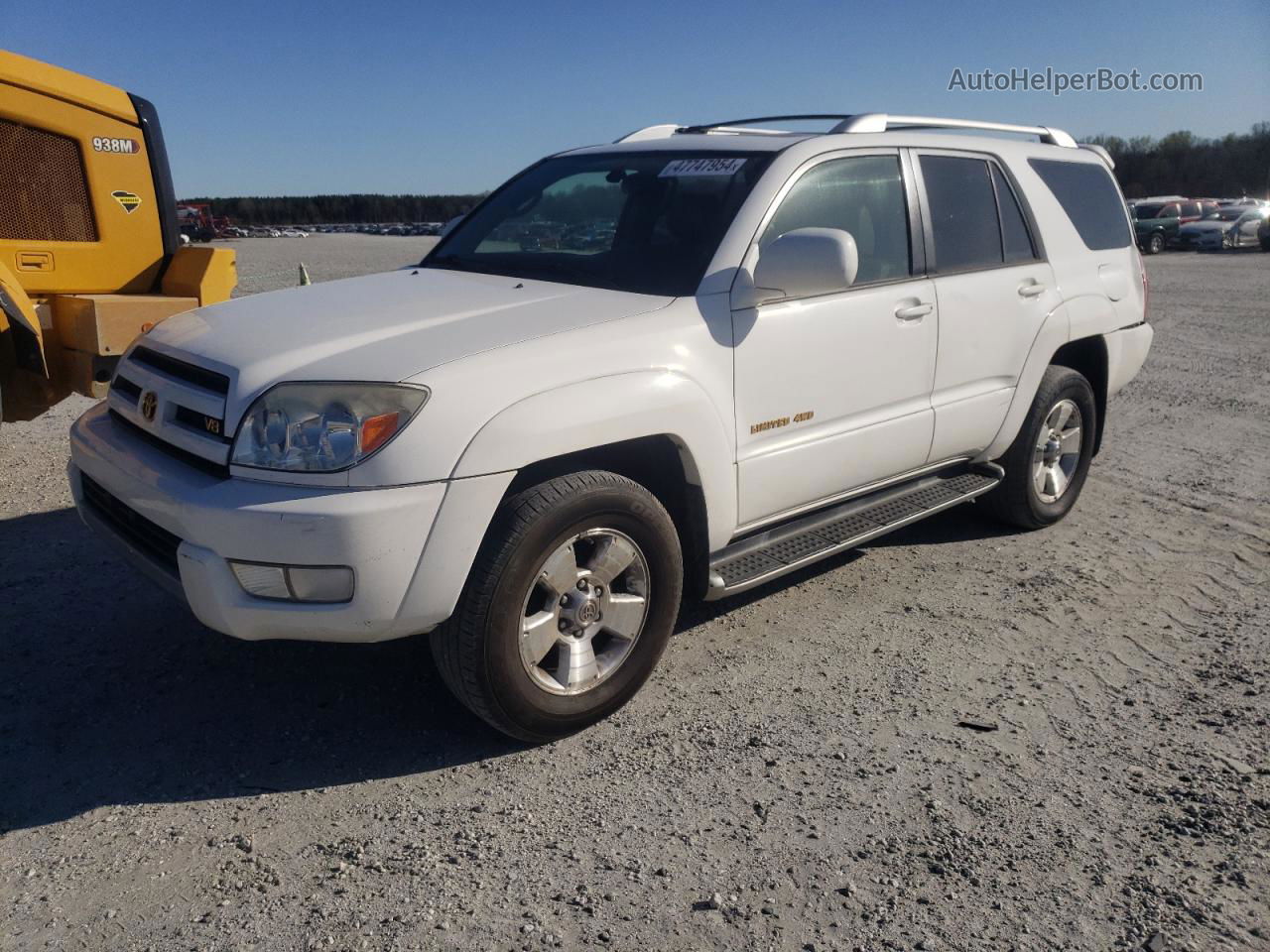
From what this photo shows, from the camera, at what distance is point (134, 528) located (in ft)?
11.1

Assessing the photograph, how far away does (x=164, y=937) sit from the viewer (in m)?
2.51

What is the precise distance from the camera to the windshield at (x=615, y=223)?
385 centimetres

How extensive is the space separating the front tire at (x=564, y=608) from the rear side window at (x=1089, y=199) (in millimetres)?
3257

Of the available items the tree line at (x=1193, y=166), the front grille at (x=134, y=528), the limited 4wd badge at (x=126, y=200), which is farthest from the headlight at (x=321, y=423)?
the tree line at (x=1193, y=166)

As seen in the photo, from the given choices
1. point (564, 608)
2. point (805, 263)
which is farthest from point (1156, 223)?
point (564, 608)

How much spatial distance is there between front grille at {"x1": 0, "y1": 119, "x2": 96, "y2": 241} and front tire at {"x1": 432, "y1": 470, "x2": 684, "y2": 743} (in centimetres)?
449

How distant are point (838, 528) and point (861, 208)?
131 cm

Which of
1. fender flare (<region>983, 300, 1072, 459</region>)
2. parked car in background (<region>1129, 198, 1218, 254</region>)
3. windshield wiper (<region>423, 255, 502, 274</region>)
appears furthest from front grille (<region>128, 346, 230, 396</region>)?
parked car in background (<region>1129, 198, 1218, 254</region>)

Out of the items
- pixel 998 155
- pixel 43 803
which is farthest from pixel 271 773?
pixel 998 155

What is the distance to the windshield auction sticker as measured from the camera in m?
4.03

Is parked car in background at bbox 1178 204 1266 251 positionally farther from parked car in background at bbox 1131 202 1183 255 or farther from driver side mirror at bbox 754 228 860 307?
driver side mirror at bbox 754 228 860 307

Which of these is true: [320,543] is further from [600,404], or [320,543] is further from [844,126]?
[844,126]

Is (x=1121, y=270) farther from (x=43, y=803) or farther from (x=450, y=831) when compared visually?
(x=43, y=803)

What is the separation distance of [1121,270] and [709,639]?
3.33 m
